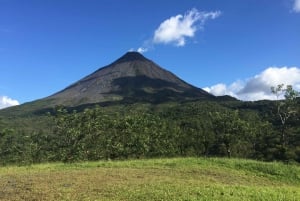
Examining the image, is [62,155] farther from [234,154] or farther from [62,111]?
[234,154]

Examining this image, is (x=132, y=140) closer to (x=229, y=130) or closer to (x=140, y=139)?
(x=140, y=139)

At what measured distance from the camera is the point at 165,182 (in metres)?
19.5

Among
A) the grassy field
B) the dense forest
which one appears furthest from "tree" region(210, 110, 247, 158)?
the grassy field

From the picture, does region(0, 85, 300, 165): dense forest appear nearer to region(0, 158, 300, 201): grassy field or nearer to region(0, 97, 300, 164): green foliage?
region(0, 97, 300, 164): green foliage

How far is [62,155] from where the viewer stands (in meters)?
55.9

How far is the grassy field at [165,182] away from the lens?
51.6ft

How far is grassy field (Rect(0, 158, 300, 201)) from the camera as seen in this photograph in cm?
1574

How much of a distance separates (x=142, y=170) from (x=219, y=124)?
44.9 metres

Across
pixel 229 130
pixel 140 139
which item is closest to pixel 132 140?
pixel 140 139

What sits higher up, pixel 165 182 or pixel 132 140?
pixel 132 140

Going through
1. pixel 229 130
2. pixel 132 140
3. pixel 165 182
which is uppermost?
pixel 229 130

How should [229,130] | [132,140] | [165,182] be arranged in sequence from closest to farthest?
1. [165,182]
2. [132,140]
3. [229,130]

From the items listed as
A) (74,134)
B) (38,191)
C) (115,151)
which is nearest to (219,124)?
(115,151)

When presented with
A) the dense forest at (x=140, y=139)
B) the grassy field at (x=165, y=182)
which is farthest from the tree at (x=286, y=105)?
the grassy field at (x=165, y=182)
